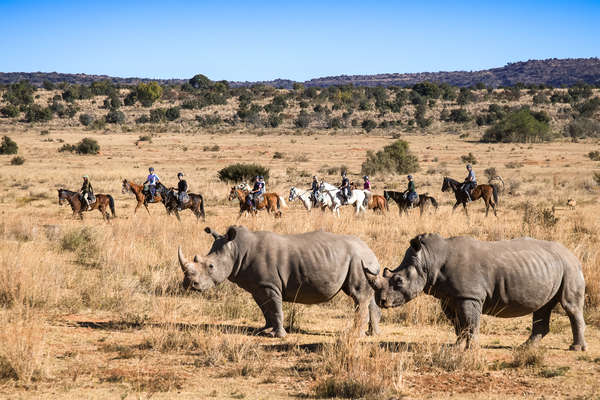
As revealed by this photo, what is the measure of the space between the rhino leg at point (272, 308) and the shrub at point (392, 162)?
1273 inches

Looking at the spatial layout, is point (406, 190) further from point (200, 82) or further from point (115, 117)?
point (200, 82)

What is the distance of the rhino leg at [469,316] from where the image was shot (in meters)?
7.80

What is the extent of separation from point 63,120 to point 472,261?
Answer: 88175 millimetres

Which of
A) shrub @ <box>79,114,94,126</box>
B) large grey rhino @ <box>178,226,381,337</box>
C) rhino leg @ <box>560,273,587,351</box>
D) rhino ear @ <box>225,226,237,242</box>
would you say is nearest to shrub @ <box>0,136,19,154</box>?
shrub @ <box>79,114,94,126</box>

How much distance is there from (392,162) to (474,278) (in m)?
35.2

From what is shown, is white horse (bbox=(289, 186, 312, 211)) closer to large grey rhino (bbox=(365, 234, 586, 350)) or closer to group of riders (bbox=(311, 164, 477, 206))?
group of riders (bbox=(311, 164, 477, 206))

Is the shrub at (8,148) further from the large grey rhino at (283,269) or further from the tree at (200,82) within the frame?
the tree at (200,82)

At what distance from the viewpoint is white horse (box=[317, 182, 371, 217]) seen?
25.6 meters

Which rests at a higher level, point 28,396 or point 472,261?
point 472,261

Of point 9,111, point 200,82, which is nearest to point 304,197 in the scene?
point 9,111

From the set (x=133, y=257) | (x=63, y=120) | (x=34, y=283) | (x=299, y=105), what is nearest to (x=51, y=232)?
(x=133, y=257)

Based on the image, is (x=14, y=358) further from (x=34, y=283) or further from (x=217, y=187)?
(x=217, y=187)

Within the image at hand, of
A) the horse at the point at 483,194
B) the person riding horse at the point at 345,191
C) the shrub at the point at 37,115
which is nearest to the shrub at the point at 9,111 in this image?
the shrub at the point at 37,115

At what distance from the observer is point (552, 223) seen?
18391mm
